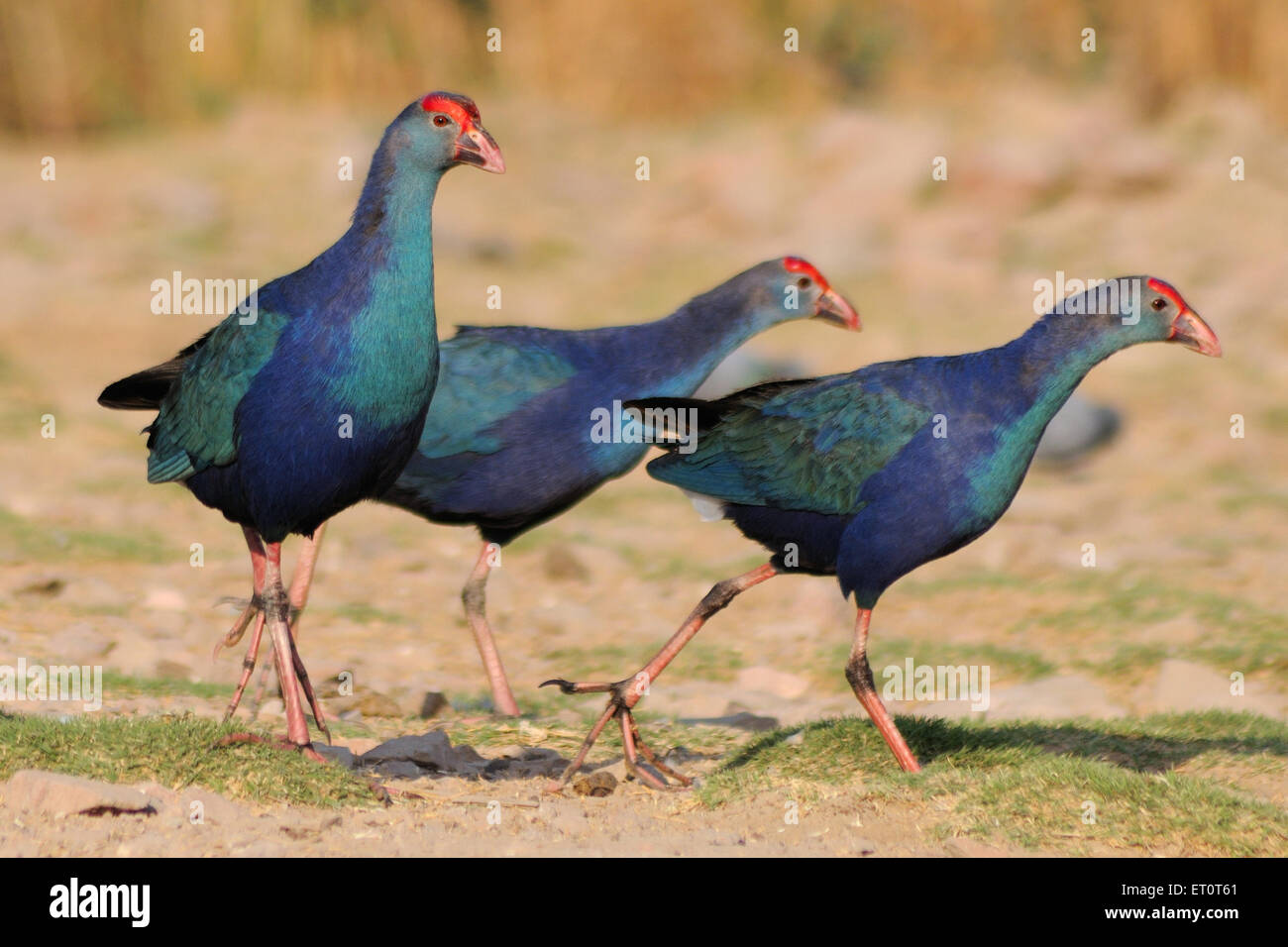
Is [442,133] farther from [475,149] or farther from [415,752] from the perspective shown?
[415,752]

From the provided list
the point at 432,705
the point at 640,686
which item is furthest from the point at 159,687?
the point at 640,686

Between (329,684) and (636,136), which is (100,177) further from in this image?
(329,684)

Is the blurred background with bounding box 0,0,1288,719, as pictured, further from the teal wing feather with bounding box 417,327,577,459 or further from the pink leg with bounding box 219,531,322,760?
the pink leg with bounding box 219,531,322,760

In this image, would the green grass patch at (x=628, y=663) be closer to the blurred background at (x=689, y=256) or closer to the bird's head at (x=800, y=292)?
the blurred background at (x=689, y=256)

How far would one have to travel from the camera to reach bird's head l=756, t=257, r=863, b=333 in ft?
22.2

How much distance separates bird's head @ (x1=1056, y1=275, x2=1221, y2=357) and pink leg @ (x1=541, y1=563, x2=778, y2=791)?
1270mm

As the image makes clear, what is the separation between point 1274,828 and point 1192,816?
230 mm

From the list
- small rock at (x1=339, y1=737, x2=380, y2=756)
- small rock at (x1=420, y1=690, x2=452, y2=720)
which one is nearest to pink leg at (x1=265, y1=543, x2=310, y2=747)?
small rock at (x1=339, y1=737, x2=380, y2=756)

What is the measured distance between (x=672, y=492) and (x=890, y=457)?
5.98m

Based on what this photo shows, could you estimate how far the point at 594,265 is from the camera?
1585cm

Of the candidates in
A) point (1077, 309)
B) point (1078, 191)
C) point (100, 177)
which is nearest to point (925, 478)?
point (1077, 309)

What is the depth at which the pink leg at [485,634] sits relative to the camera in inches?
265

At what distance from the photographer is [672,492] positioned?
37.1 feet

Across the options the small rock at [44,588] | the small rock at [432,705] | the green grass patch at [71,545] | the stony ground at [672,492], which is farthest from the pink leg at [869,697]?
the green grass patch at [71,545]
